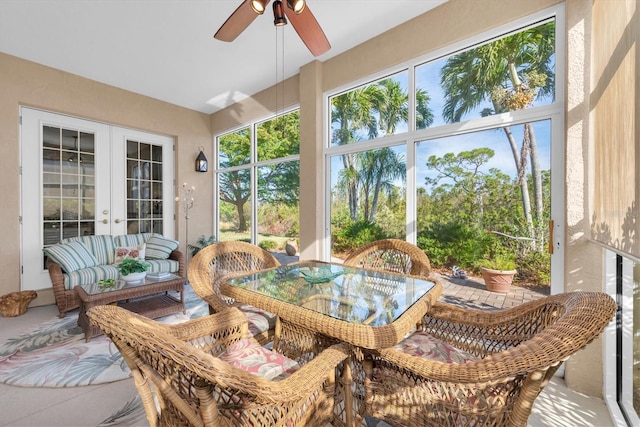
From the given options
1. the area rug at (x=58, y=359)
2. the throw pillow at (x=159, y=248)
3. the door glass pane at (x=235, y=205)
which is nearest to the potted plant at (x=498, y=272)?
the area rug at (x=58, y=359)

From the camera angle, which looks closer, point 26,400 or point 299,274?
point 26,400

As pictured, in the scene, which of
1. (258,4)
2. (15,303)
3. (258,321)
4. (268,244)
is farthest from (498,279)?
(15,303)

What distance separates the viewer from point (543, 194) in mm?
2072

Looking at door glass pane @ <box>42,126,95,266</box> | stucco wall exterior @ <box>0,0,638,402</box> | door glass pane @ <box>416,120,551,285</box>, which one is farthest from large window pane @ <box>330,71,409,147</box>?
door glass pane @ <box>42,126,95,266</box>

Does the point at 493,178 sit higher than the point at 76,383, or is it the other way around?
the point at 493,178

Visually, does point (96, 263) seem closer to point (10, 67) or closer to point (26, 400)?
point (26, 400)

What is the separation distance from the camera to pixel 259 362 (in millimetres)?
1225

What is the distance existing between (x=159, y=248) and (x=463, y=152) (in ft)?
13.4

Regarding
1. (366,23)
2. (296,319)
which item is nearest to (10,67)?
(366,23)

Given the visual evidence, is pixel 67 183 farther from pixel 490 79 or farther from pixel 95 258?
pixel 490 79

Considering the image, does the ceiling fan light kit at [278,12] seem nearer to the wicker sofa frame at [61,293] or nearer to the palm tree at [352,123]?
the palm tree at [352,123]

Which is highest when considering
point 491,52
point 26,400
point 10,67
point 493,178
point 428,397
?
point 10,67

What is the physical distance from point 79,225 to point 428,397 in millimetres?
4831

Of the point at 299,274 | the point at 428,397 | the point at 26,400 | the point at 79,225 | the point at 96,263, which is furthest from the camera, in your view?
the point at 79,225
